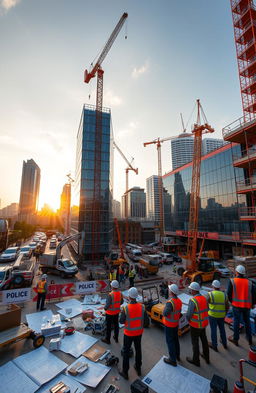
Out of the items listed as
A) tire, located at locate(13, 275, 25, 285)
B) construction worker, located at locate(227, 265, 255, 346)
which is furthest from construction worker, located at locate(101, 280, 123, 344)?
tire, located at locate(13, 275, 25, 285)

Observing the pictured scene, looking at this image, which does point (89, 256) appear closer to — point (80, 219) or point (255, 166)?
point (80, 219)

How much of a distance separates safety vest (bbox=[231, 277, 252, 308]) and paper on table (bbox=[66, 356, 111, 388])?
4.78 m

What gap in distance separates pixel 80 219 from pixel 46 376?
2280 cm

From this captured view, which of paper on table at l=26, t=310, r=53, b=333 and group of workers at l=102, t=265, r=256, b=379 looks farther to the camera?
paper on table at l=26, t=310, r=53, b=333

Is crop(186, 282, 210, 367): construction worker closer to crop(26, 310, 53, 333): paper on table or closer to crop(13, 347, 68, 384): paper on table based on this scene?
crop(13, 347, 68, 384): paper on table

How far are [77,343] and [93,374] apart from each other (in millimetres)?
1733

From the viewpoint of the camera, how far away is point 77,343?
6227 mm

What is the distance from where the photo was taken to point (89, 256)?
25969 mm

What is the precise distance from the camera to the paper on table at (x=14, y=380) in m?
4.29

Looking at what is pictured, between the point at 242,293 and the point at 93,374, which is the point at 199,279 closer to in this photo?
the point at 242,293

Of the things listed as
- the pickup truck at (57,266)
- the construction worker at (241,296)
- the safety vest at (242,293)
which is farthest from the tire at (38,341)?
the pickup truck at (57,266)

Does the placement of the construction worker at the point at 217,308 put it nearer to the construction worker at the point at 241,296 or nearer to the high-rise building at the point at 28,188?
the construction worker at the point at 241,296

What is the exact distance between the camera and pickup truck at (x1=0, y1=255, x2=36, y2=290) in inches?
474

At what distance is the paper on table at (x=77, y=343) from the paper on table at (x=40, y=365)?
48 centimetres
